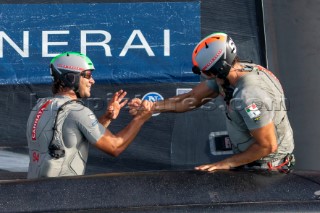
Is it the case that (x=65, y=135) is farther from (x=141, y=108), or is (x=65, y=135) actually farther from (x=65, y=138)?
(x=141, y=108)

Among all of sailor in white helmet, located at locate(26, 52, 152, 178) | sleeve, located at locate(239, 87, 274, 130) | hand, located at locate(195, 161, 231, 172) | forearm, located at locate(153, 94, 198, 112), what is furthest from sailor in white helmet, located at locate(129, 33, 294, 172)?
sailor in white helmet, located at locate(26, 52, 152, 178)

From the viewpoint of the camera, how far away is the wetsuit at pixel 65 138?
3.81 meters

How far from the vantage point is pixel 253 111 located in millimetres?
3646

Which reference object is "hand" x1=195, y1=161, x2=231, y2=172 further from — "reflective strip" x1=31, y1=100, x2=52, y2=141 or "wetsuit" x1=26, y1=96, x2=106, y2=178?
"reflective strip" x1=31, y1=100, x2=52, y2=141

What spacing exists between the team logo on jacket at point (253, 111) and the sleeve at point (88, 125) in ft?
2.77

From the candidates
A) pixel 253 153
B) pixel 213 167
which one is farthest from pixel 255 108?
pixel 213 167

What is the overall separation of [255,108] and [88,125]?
0.92 meters

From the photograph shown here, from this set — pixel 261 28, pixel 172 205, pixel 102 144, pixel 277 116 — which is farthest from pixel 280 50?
pixel 172 205

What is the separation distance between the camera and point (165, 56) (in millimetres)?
5402

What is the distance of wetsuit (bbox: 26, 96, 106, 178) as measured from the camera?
381 cm

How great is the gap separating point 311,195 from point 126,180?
0.70 metres

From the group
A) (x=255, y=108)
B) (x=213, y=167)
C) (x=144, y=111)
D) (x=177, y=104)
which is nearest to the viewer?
(x=213, y=167)

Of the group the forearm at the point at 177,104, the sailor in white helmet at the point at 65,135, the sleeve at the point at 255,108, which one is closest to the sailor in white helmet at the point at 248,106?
the sleeve at the point at 255,108

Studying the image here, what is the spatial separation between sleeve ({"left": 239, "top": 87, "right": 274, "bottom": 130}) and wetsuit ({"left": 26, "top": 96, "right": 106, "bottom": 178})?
82 centimetres
